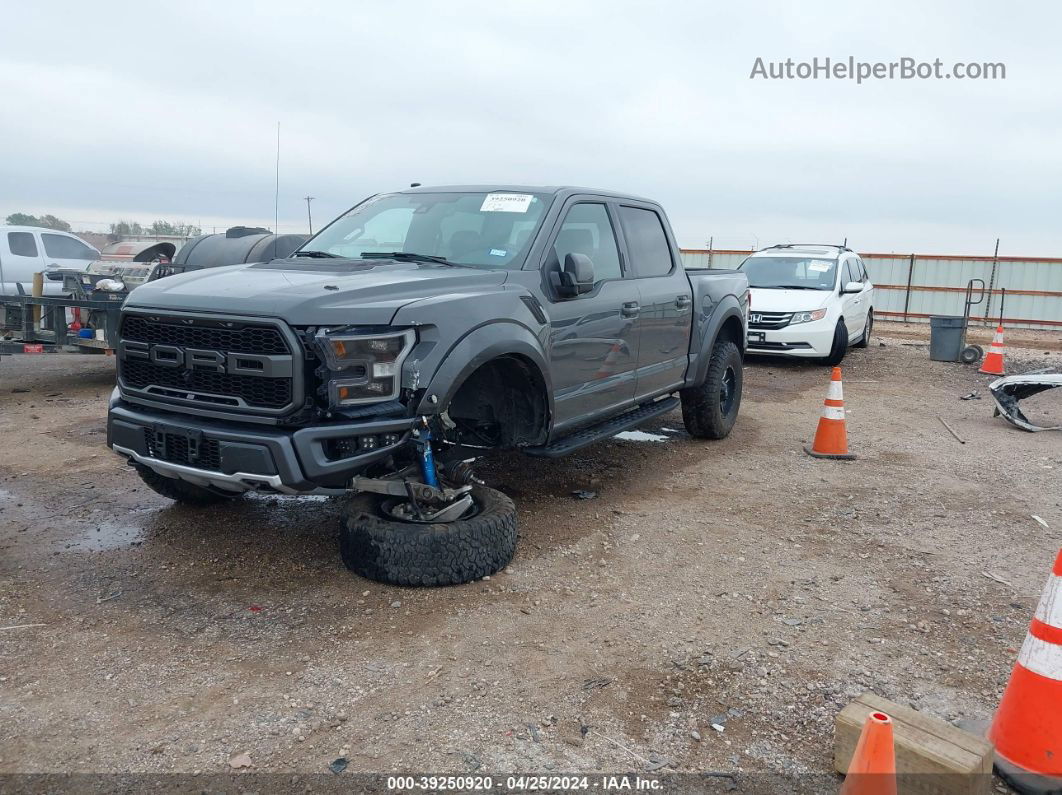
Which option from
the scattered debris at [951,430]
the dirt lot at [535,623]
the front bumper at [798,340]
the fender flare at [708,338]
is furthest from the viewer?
the front bumper at [798,340]

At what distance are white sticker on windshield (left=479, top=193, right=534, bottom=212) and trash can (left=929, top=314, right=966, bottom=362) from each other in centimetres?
1049

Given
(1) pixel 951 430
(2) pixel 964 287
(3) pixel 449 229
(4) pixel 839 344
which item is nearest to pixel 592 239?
(3) pixel 449 229

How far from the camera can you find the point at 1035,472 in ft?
21.4

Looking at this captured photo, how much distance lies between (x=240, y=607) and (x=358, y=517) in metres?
0.65

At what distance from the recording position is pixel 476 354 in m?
3.89

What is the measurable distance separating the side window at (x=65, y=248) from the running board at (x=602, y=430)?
11.3 meters

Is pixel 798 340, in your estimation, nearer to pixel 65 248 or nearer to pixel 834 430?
pixel 834 430

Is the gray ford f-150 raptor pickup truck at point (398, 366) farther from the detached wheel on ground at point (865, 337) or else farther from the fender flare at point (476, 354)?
the detached wheel on ground at point (865, 337)

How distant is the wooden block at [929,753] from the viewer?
2.41 m

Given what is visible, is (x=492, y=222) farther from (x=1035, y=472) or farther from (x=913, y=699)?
(x=1035, y=472)

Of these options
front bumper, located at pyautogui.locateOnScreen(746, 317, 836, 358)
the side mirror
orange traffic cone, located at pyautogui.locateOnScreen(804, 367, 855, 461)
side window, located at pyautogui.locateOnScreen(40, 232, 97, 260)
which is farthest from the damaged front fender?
side window, located at pyautogui.locateOnScreen(40, 232, 97, 260)

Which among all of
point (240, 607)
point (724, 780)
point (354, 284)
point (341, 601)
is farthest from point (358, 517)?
point (724, 780)

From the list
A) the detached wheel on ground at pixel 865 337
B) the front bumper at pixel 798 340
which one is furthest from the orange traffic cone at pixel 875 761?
the detached wheel on ground at pixel 865 337

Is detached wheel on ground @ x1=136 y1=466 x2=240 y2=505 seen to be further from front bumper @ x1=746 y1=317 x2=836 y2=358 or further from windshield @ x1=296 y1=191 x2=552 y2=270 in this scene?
front bumper @ x1=746 y1=317 x2=836 y2=358
